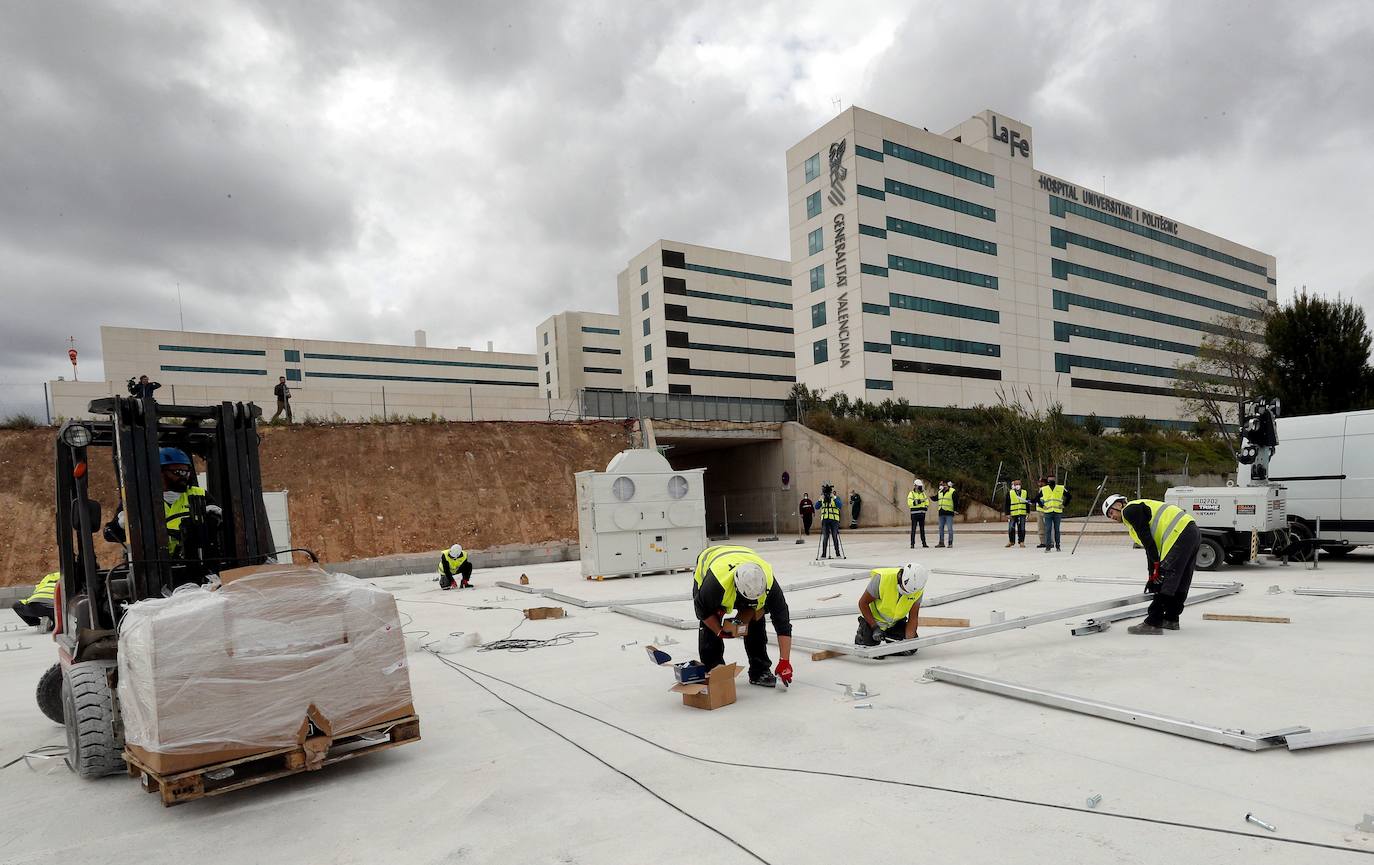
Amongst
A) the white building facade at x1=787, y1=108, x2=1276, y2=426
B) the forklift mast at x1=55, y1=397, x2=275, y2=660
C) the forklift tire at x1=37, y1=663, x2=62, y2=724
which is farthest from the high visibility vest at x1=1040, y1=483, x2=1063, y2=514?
the white building facade at x1=787, y1=108, x2=1276, y2=426

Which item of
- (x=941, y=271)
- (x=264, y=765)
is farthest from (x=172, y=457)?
(x=941, y=271)

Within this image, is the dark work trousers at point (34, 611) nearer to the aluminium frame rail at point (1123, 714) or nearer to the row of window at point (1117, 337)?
the aluminium frame rail at point (1123, 714)

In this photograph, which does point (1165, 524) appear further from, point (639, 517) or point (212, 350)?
point (212, 350)

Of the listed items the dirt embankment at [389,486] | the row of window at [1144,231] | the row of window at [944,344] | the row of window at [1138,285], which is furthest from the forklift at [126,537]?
the row of window at [1144,231]

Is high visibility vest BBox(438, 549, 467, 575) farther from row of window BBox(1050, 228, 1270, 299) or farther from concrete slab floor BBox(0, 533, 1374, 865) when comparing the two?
row of window BBox(1050, 228, 1270, 299)

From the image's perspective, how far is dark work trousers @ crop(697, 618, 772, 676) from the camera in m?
6.02

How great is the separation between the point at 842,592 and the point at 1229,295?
2849 inches

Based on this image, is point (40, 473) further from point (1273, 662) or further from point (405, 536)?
point (1273, 662)

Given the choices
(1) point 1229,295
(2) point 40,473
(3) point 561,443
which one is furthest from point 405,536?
(1) point 1229,295

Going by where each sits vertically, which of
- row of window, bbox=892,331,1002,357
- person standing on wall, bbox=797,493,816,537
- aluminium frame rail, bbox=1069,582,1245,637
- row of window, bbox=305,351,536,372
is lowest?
person standing on wall, bbox=797,493,816,537

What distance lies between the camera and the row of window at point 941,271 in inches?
1778

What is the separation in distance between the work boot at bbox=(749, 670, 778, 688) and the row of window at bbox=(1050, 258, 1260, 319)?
178 ft

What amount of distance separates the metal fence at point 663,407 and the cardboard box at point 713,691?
80.2 ft

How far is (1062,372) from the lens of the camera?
52.4 m
